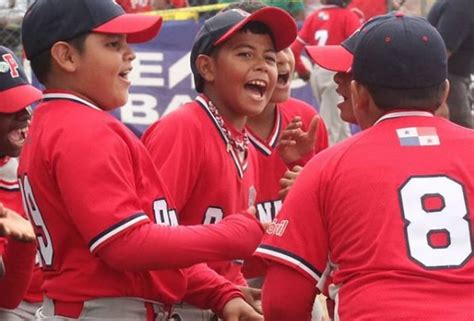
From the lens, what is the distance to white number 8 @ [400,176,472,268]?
3182 millimetres

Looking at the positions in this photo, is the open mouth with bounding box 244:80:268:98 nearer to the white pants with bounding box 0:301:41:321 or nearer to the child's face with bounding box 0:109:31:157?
the child's face with bounding box 0:109:31:157

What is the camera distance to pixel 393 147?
329cm

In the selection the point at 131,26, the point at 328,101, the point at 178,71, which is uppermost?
the point at 131,26

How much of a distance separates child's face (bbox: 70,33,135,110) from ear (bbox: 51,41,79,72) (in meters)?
0.02

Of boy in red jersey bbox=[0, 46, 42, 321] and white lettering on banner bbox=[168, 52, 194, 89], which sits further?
white lettering on banner bbox=[168, 52, 194, 89]

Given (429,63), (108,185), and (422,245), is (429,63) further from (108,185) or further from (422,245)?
(108,185)

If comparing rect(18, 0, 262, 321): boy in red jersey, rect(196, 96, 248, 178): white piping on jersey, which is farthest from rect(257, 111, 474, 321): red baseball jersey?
rect(196, 96, 248, 178): white piping on jersey

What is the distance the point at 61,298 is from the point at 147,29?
3.03 ft

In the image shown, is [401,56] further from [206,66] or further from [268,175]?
[268,175]

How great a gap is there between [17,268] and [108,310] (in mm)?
842

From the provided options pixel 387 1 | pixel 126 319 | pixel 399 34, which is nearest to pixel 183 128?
pixel 126 319

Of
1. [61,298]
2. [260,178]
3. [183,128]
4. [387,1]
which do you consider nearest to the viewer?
[61,298]

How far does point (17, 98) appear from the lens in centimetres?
474

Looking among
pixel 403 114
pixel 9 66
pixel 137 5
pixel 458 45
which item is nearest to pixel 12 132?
pixel 9 66
